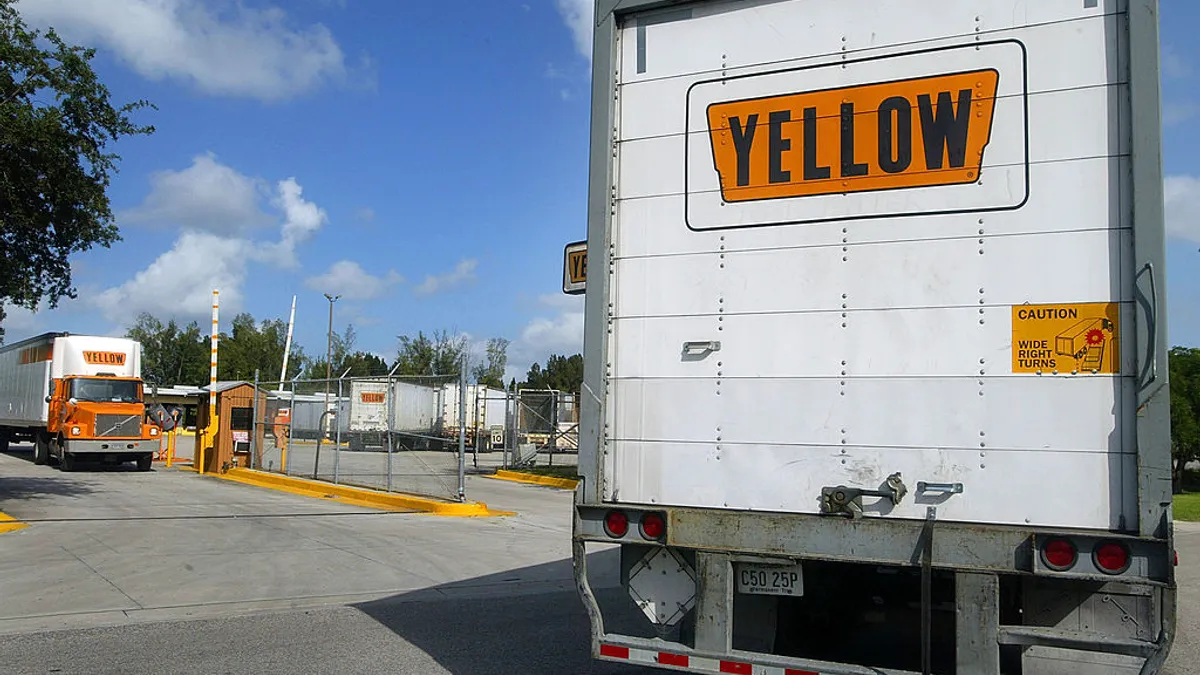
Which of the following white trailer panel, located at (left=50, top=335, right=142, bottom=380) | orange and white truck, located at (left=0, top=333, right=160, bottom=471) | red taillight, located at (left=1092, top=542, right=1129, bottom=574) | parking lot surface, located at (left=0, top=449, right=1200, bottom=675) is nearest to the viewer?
red taillight, located at (left=1092, top=542, right=1129, bottom=574)

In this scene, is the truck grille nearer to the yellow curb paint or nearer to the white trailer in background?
the white trailer in background

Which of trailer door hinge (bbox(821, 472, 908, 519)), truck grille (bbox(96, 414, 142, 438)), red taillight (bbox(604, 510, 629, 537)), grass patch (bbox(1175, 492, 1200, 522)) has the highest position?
trailer door hinge (bbox(821, 472, 908, 519))

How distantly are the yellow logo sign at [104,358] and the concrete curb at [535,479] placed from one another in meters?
10.7

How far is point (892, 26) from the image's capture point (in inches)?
Result: 188

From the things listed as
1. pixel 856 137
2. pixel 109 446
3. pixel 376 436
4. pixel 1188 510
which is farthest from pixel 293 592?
pixel 1188 510

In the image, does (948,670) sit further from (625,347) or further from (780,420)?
(625,347)

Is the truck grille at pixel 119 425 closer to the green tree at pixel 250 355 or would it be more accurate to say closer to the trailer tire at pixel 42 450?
the trailer tire at pixel 42 450

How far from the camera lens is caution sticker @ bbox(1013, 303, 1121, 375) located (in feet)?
13.7

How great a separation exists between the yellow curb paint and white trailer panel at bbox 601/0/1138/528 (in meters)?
11.5

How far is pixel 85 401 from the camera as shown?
2497 cm

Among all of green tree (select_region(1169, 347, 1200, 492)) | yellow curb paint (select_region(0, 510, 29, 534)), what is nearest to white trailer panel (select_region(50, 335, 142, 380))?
yellow curb paint (select_region(0, 510, 29, 534))

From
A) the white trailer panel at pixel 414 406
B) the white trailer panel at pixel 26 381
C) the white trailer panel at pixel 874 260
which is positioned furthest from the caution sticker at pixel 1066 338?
the white trailer panel at pixel 26 381

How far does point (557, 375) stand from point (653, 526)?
293 feet

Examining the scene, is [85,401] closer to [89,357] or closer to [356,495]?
[89,357]
